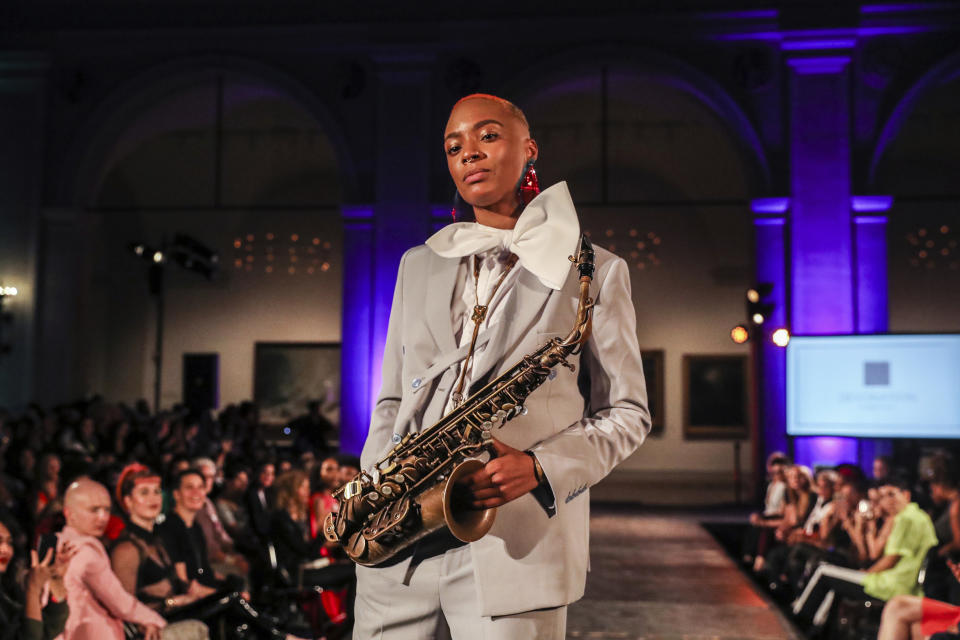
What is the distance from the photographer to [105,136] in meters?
14.2

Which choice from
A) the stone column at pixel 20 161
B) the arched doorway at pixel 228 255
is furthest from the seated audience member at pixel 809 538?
the arched doorway at pixel 228 255

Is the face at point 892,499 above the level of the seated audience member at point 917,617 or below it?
above

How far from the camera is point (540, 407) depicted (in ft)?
5.91

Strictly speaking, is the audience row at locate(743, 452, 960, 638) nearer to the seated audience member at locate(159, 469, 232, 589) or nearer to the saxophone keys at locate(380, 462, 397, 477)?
the seated audience member at locate(159, 469, 232, 589)

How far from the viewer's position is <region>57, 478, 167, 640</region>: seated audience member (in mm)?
4051

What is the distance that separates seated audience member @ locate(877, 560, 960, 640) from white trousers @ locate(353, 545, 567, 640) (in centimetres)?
404

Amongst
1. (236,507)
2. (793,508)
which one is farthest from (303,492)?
(793,508)

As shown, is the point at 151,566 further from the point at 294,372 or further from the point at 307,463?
the point at 294,372

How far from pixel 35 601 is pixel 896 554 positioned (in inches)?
193

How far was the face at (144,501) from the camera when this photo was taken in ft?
15.3

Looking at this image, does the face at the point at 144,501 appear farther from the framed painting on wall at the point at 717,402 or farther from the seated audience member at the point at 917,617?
the framed painting on wall at the point at 717,402

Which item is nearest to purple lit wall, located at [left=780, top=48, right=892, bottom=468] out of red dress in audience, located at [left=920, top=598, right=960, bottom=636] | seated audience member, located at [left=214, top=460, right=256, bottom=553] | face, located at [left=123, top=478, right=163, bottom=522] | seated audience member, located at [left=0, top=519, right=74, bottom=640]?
red dress in audience, located at [left=920, top=598, right=960, bottom=636]

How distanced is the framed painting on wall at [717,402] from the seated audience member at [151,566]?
14.9m

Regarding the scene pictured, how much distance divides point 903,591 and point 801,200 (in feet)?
26.5
